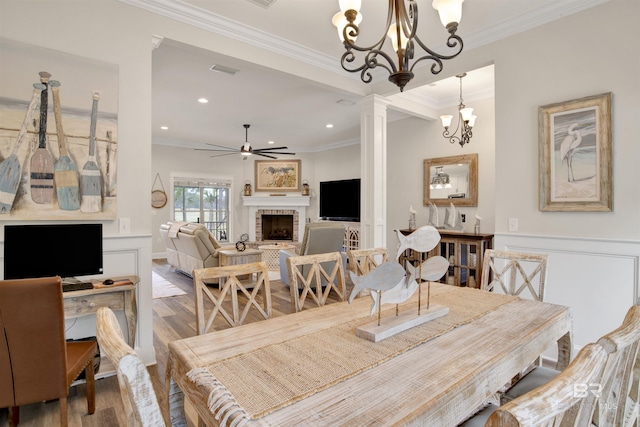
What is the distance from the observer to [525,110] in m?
2.81

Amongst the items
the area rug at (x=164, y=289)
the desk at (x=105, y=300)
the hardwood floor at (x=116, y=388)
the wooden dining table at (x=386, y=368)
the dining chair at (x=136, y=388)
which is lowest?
the hardwood floor at (x=116, y=388)

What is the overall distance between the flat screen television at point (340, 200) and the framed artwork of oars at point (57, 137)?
5.84 m

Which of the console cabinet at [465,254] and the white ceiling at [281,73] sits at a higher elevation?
the white ceiling at [281,73]

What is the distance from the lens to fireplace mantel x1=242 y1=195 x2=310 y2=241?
8.84 metres

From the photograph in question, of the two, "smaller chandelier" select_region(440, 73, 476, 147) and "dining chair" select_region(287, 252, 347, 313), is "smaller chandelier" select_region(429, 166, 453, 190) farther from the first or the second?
"dining chair" select_region(287, 252, 347, 313)

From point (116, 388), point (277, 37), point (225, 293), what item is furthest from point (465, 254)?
point (116, 388)

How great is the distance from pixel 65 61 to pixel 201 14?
1.07 metres

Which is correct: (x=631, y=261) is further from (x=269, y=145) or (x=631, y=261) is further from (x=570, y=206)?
(x=269, y=145)

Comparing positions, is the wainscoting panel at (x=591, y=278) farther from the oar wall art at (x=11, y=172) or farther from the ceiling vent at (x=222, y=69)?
the oar wall art at (x=11, y=172)

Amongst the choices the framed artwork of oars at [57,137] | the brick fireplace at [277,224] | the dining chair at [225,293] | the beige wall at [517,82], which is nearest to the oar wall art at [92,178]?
the framed artwork of oars at [57,137]

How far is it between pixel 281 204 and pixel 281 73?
576cm

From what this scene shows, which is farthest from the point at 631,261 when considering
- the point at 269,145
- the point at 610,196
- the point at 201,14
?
the point at 269,145

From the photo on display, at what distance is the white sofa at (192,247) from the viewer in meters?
4.91

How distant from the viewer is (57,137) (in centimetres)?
216
